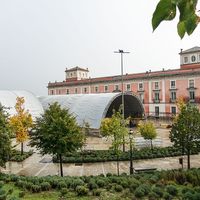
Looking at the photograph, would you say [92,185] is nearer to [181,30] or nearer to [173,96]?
[181,30]

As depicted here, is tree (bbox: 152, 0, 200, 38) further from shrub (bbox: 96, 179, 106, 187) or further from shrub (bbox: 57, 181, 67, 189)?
shrub (bbox: 96, 179, 106, 187)

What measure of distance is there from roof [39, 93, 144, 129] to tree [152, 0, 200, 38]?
43.3 metres

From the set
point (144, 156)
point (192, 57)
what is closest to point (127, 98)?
point (192, 57)

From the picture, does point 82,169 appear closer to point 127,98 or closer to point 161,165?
point 161,165

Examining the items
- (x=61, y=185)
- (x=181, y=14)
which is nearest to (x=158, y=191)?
(x=61, y=185)

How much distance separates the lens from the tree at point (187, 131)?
24984 mm

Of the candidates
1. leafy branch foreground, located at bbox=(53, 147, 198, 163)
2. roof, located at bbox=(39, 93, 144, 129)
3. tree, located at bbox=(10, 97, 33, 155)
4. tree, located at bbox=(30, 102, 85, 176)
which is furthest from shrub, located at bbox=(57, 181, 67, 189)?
roof, located at bbox=(39, 93, 144, 129)

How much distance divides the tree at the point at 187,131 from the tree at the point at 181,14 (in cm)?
2447

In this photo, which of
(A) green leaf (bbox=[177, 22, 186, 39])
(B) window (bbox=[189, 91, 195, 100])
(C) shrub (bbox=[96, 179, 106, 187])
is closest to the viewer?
(A) green leaf (bbox=[177, 22, 186, 39])

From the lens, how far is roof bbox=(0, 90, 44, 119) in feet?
166

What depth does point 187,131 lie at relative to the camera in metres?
25.0

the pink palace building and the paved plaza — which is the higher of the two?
the pink palace building

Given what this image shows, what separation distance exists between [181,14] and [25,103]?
53.9m

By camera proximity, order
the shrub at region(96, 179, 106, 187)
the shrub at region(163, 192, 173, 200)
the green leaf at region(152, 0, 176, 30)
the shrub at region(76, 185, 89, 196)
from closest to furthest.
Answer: the green leaf at region(152, 0, 176, 30)
the shrub at region(163, 192, 173, 200)
the shrub at region(76, 185, 89, 196)
the shrub at region(96, 179, 106, 187)
